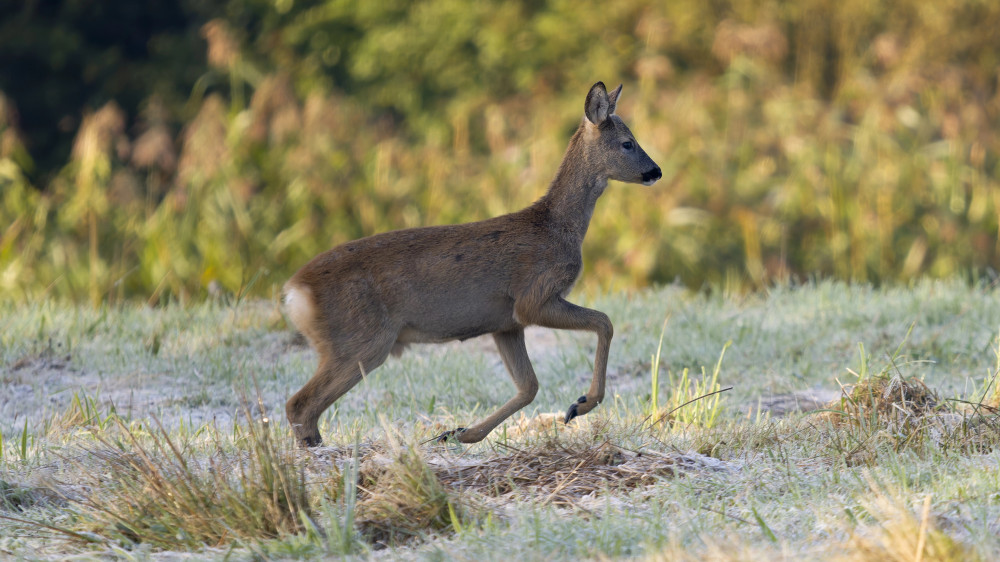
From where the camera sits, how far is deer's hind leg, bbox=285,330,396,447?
5203 mm

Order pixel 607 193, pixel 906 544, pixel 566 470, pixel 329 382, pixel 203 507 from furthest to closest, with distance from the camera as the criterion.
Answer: pixel 607 193, pixel 329 382, pixel 566 470, pixel 203 507, pixel 906 544

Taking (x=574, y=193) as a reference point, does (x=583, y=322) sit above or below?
below

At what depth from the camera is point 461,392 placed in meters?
6.53

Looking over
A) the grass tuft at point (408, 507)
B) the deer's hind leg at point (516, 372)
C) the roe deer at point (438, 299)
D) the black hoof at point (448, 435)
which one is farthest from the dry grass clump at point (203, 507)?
the deer's hind leg at point (516, 372)

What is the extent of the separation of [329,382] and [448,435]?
0.60 m

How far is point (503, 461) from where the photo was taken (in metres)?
4.26

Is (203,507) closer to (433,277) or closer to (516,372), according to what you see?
(433,277)

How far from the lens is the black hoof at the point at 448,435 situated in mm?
4941

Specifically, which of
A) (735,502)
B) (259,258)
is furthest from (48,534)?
(259,258)

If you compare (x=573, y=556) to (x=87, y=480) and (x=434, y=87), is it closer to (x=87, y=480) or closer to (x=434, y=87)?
(x=87, y=480)

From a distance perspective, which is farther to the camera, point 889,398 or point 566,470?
point 889,398

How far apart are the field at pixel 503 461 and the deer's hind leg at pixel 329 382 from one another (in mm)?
163

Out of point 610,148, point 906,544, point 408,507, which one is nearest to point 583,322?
point 610,148

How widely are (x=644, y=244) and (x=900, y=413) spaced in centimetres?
662
